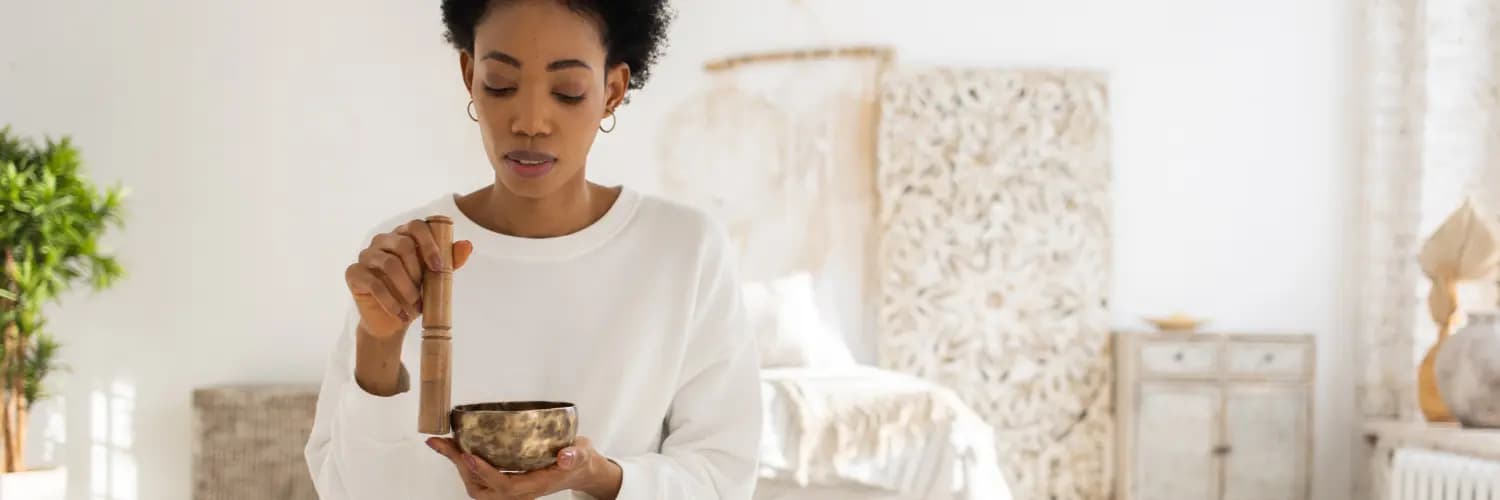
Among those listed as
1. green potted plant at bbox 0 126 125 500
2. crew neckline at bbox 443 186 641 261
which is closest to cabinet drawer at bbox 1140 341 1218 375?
green potted plant at bbox 0 126 125 500

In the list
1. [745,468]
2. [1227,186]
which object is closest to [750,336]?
[745,468]

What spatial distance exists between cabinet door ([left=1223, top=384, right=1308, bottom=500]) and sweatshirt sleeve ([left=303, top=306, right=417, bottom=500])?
4.12m

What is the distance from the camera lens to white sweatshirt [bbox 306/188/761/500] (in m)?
1.24

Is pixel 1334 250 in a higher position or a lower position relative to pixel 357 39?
lower

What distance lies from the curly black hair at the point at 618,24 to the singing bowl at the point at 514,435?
41cm

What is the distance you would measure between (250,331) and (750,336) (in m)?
3.90

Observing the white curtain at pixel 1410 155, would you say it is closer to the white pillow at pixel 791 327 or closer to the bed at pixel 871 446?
the white pillow at pixel 791 327

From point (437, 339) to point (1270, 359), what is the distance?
170 inches

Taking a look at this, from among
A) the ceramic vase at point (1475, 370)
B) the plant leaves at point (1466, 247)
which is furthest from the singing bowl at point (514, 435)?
the plant leaves at point (1466, 247)

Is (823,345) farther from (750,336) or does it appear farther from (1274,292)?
(750,336)

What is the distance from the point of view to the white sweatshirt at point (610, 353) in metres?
1.24

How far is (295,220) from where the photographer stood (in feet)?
15.9

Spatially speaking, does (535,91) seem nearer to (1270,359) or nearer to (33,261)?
(33,261)

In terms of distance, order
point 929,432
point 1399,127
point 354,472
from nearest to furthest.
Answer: point 354,472, point 929,432, point 1399,127
